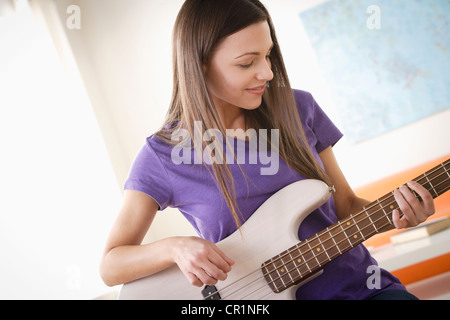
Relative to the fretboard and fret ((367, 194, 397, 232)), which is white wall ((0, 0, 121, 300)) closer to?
the fretboard

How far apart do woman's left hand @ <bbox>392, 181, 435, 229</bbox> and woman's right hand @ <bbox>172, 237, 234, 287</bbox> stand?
307 mm

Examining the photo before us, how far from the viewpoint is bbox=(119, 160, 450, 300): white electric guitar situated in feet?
2.60

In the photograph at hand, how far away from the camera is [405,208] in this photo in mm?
727

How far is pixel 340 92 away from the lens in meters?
2.53

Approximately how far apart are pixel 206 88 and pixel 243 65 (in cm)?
9

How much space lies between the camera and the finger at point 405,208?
2.38ft

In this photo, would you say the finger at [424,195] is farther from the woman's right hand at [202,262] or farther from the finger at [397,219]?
the woman's right hand at [202,262]

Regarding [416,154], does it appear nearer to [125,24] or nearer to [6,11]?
[125,24]

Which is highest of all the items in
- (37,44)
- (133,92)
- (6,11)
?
(6,11)
